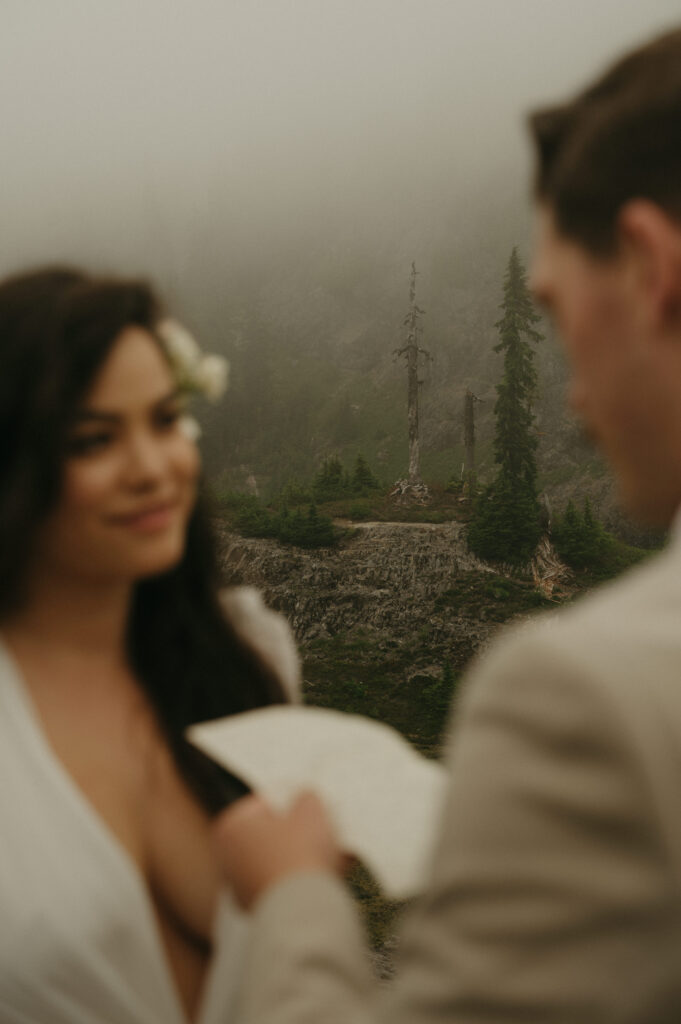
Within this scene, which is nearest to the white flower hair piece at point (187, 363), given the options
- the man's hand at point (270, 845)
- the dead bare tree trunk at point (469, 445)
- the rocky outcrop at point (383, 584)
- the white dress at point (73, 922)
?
the white dress at point (73, 922)

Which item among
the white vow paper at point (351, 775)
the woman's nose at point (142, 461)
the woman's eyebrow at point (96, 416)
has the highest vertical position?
the woman's eyebrow at point (96, 416)

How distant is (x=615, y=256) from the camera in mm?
862

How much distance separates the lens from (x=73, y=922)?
1471mm

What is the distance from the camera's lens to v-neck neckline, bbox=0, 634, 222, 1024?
152 centimetres

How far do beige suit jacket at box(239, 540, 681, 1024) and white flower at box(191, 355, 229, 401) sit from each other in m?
1.19

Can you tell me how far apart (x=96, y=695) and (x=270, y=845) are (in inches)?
29.7

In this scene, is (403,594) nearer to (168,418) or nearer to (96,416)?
(168,418)

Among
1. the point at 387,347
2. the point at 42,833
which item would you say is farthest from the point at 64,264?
the point at 387,347

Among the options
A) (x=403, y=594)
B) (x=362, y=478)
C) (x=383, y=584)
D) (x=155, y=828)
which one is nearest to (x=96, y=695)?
(x=155, y=828)

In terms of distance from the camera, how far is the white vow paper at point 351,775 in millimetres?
1248

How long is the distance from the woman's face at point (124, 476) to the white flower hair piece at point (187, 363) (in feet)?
0.17

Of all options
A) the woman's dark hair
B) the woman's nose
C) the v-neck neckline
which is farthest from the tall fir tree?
the v-neck neckline

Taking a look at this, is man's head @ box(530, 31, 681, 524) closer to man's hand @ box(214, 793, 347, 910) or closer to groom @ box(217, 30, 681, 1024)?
groom @ box(217, 30, 681, 1024)

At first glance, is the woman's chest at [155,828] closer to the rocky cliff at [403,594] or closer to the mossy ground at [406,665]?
the mossy ground at [406,665]
